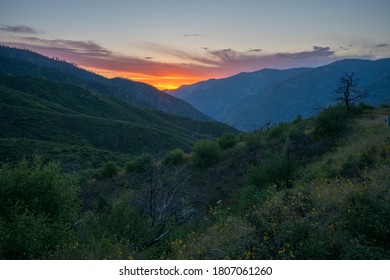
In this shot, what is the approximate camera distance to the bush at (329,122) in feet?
77.9

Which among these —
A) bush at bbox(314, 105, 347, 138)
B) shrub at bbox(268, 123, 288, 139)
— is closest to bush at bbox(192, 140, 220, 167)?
shrub at bbox(268, 123, 288, 139)

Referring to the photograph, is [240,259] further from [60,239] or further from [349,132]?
[349,132]

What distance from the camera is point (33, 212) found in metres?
7.21

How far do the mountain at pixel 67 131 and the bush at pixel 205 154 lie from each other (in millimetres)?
15316

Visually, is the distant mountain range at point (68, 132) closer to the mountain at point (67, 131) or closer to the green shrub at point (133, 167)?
the mountain at point (67, 131)

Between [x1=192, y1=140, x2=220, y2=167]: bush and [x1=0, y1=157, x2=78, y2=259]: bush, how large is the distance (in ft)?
57.8

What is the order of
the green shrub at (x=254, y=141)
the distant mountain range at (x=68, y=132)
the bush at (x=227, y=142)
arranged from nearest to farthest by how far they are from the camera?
the green shrub at (x=254, y=141) < the bush at (x=227, y=142) < the distant mountain range at (x=68, y=132)

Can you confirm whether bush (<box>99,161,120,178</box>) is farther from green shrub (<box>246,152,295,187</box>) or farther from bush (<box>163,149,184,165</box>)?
green shrub (<box>246,152,295,187</box>)

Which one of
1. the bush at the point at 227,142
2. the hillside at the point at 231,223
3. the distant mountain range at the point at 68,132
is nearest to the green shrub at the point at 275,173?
the hillside at the point at 231,223

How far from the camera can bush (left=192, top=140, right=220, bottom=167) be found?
1057 inches

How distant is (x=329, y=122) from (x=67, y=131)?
7637 cm

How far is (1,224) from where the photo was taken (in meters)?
6.24

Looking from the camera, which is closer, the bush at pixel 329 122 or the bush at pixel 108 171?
the bush at pixel 329 122

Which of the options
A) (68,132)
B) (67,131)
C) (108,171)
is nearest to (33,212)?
(108,171)
